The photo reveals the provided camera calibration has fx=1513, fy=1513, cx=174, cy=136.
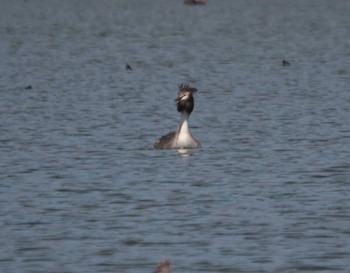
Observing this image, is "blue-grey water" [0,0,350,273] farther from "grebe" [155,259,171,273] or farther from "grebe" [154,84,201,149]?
"grebe" [155,259,171,273]

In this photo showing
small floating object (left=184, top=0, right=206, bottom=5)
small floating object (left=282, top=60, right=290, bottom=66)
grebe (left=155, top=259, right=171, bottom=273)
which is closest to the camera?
grebe (left=155, top=259, right=171, bottom=273)

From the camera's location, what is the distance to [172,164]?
28.3 m

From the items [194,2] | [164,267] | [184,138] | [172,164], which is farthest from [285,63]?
[194,2]

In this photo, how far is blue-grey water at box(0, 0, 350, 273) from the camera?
778 inches

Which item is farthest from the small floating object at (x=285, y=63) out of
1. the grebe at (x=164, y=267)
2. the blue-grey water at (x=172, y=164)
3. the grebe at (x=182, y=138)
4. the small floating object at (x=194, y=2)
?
the small floating object at (x=194, y=2)

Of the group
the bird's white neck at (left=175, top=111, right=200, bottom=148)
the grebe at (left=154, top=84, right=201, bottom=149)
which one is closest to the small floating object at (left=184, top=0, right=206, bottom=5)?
the grebe at (left=154, top=84, right=201, bottom=149)

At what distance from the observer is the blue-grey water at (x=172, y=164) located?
19.8m

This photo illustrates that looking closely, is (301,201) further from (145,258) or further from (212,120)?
→ (212,120)

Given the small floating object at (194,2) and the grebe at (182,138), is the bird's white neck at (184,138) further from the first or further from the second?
the small floating object at (194,2)

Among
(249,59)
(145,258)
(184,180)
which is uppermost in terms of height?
(249,59)

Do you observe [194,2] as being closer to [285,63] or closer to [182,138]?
[285,63]

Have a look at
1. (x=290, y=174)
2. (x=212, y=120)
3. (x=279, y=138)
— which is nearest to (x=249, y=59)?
(x=212, y=120)

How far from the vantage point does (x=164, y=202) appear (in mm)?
23625

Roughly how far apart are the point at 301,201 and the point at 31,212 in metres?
4.21
